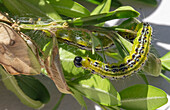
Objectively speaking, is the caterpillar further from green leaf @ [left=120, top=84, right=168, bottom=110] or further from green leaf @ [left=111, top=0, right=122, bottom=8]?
green leaf @ [left=111, top=0, right=122, bottom=8]

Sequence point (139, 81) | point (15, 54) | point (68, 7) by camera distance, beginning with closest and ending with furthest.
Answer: point (15, 54) < point (68, 7) < point (139, 81)

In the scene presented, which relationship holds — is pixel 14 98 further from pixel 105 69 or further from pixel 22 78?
pixel 105 69

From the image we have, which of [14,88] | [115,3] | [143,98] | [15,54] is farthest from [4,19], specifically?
[115,3]

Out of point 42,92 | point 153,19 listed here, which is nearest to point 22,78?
point 42,92

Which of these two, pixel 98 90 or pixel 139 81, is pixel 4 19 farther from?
pixel 139 81

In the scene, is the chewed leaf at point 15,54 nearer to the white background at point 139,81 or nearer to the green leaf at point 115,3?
the white background at point 139,81
